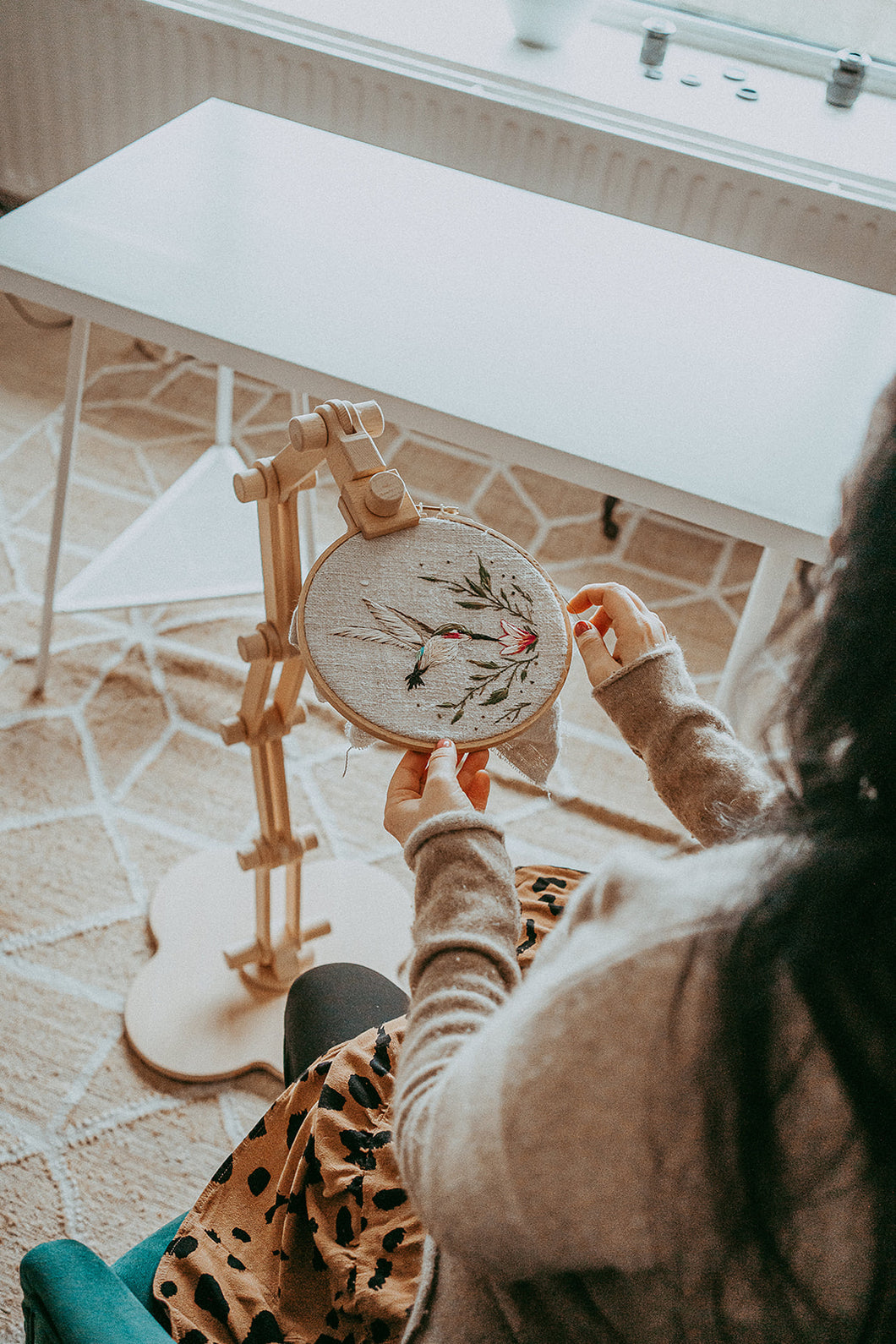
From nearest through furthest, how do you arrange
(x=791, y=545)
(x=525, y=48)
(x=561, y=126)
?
(x=791, y=545)
(x=561, y=126)
(x=525, y=48)

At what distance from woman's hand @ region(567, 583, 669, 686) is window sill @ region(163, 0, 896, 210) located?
1.37 meters

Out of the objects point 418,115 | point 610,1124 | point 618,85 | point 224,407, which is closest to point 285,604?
point 610,1124

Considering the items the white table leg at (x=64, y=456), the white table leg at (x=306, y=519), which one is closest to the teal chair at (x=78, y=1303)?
the white table leg at (x=64, y=456)

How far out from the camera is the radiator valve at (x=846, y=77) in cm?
210

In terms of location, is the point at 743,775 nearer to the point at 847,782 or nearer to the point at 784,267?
the point at 847,782

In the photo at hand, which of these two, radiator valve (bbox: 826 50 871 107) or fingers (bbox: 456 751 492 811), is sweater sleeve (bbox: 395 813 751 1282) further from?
radiator valve (bbox: 826 50 871 107)

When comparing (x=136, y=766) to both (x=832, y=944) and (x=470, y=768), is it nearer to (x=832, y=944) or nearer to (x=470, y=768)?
(x=470, y=768)

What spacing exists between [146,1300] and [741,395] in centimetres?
107

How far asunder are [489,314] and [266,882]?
74cm

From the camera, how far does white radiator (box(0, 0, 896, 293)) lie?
1999 millimetres

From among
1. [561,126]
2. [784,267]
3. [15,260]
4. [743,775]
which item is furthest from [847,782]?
[561,126]

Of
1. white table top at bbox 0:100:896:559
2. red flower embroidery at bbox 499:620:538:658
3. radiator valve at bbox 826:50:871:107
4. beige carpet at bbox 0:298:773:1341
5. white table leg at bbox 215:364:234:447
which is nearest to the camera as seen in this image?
red flower embroidery at bbox 499:620:538:658

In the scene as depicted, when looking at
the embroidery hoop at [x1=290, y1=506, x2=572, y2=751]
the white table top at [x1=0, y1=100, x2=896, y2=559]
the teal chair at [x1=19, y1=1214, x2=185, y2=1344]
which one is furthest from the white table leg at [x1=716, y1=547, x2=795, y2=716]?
the teal chair at [x1=19, y1=1214, x2=185, y2=1344]

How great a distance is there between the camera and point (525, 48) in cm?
220
